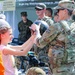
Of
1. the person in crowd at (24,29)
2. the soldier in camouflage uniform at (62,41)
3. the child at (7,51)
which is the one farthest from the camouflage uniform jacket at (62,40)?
the person in crowd at (24,29)

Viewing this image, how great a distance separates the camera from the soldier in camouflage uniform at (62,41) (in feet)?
14.0

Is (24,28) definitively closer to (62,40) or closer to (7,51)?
(62,40)

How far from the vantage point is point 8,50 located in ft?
12.2

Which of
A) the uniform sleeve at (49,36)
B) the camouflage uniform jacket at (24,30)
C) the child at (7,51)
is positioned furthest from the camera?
the camouflage uniform jacket at (24,30)

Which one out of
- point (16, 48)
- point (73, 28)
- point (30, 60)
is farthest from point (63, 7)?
point (30, 60)

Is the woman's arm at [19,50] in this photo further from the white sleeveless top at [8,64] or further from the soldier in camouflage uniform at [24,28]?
the soldier in camouflage uniform at [24,28]

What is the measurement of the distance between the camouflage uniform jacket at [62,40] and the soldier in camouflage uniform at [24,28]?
513 centimetres

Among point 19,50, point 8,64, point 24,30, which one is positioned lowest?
point 24,30

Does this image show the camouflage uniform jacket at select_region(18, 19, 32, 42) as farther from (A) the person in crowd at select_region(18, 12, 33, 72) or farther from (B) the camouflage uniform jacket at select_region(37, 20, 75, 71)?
(B) the camouflage uniform jacket at select_region(37, 20, 75, 71)

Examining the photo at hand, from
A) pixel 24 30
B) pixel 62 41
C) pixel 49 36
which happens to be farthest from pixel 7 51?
pixel 24 30

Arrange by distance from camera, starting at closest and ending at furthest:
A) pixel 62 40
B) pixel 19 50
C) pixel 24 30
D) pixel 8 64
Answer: pixel 8 64, pixel 19 50, pixel 62 40, pixel 24 30

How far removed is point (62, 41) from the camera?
14.1 feet

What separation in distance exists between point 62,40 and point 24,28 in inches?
215

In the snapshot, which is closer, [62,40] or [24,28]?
[62,40]
